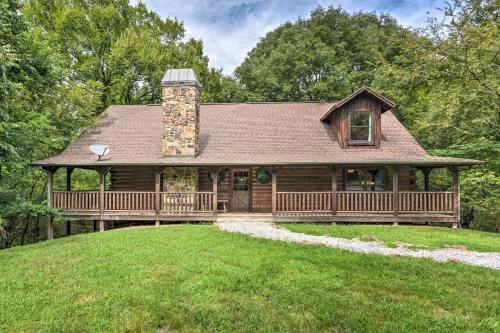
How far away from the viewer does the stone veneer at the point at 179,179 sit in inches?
547

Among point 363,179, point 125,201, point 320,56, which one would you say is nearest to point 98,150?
point 125,201

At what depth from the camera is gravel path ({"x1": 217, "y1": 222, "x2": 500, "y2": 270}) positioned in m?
6.90

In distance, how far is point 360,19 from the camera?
30.9 meters

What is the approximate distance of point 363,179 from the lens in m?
14.1

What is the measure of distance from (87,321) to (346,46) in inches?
1240

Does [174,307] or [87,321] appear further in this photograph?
[174,307]

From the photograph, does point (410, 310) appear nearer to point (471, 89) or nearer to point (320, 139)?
point (320, 139)

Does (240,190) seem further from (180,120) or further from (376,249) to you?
(376,249)

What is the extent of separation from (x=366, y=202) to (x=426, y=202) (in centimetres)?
242

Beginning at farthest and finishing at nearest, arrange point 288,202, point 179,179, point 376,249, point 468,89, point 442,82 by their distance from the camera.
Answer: point 442,82 < point 468,89 < point 179,179 < point 288,202 < point 376,249

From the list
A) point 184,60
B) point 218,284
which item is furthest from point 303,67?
point 218,284

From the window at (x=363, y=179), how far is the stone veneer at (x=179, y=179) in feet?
23.6

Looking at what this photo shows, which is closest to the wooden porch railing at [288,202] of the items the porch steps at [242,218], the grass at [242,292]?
the porch steps at [242,218]

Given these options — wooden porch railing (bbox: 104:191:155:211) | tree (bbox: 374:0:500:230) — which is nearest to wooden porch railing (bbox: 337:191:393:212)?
tree (bbox: 374:0:500:230)
